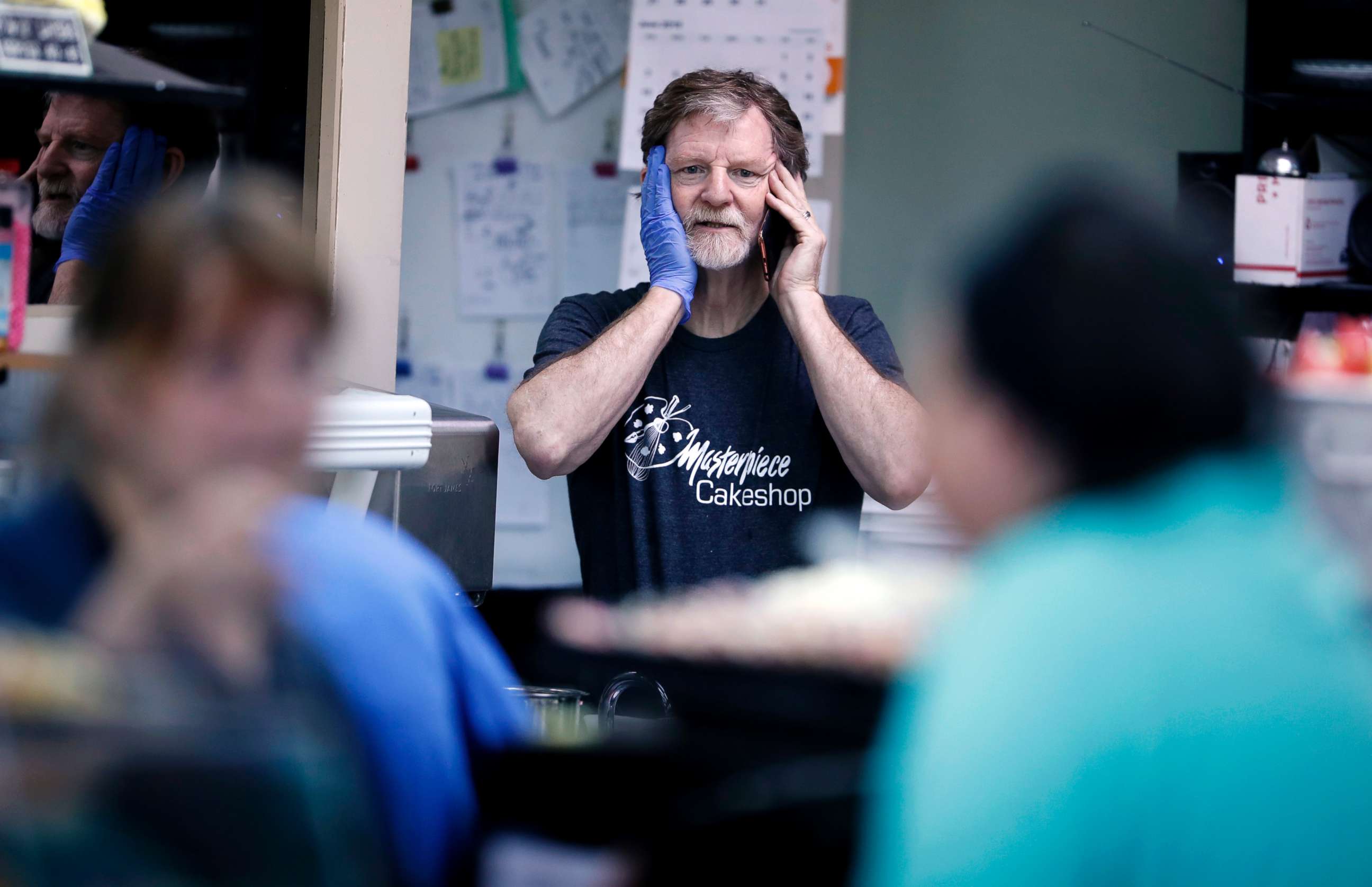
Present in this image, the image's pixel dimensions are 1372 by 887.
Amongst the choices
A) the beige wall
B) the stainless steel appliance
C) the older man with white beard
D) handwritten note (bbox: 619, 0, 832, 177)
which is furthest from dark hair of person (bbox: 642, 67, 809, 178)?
handwritten note (bbox: 619, 0, 832, 177)

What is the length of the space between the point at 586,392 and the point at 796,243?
15.7 inches

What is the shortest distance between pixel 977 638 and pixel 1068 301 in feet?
0.59

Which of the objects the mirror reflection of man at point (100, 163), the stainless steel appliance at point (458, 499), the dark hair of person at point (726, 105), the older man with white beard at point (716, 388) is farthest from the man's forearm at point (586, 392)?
the mirror reflection of man at point (100, 163)

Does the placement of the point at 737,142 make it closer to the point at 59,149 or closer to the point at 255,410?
the point at 59,149

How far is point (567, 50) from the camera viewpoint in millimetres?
3379

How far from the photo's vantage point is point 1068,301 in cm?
67

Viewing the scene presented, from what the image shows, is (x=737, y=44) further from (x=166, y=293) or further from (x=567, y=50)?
(x=166, y=293)

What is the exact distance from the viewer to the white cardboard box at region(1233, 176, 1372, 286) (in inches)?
109

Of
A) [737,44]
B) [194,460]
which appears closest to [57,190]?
[194,460]

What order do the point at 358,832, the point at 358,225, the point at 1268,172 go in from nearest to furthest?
1. the point at 358,832
2. the point at 358,225
3. the point at 1268,172

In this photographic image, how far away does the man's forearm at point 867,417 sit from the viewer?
178 centimetres

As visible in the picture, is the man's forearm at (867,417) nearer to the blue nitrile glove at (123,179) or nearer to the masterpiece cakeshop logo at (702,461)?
the masterpiece cakeshop logo at (702,461)

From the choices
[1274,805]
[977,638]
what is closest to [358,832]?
[977,638]

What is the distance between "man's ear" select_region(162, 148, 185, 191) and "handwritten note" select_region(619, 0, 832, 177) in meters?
1.41
